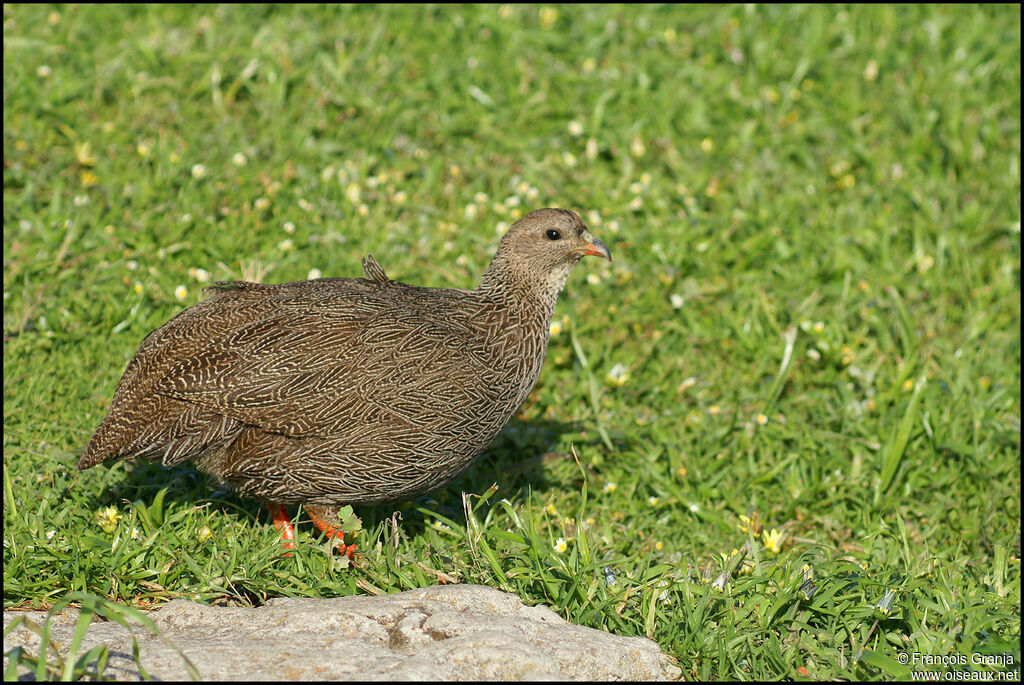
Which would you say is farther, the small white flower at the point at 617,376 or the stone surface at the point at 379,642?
the small white flower at the point at 617,376

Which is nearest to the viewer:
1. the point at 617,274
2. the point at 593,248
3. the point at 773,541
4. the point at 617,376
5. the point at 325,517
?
the point at 325,517

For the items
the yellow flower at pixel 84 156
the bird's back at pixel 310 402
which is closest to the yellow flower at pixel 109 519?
the bird's back at pixel 310 402

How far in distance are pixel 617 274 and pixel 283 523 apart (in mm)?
2961

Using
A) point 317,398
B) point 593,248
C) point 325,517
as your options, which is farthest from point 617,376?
point 317,398

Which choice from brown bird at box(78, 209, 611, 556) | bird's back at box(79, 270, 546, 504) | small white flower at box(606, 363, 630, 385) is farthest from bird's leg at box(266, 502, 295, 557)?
small white flower at box(606, 363, 630, 385)

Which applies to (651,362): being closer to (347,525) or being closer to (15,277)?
(347,525)

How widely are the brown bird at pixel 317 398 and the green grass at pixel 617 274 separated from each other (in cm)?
30

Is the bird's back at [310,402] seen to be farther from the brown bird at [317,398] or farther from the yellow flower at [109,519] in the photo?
the yellow flower at [109,519]

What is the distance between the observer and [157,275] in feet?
20.2

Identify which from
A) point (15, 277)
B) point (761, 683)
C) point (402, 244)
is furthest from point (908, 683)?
point (15, 277)

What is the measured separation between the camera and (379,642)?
3.53 meters

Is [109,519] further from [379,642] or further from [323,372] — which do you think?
[379,642]

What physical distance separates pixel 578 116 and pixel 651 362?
2.51 metres

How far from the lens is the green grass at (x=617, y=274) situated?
425 centimetres
